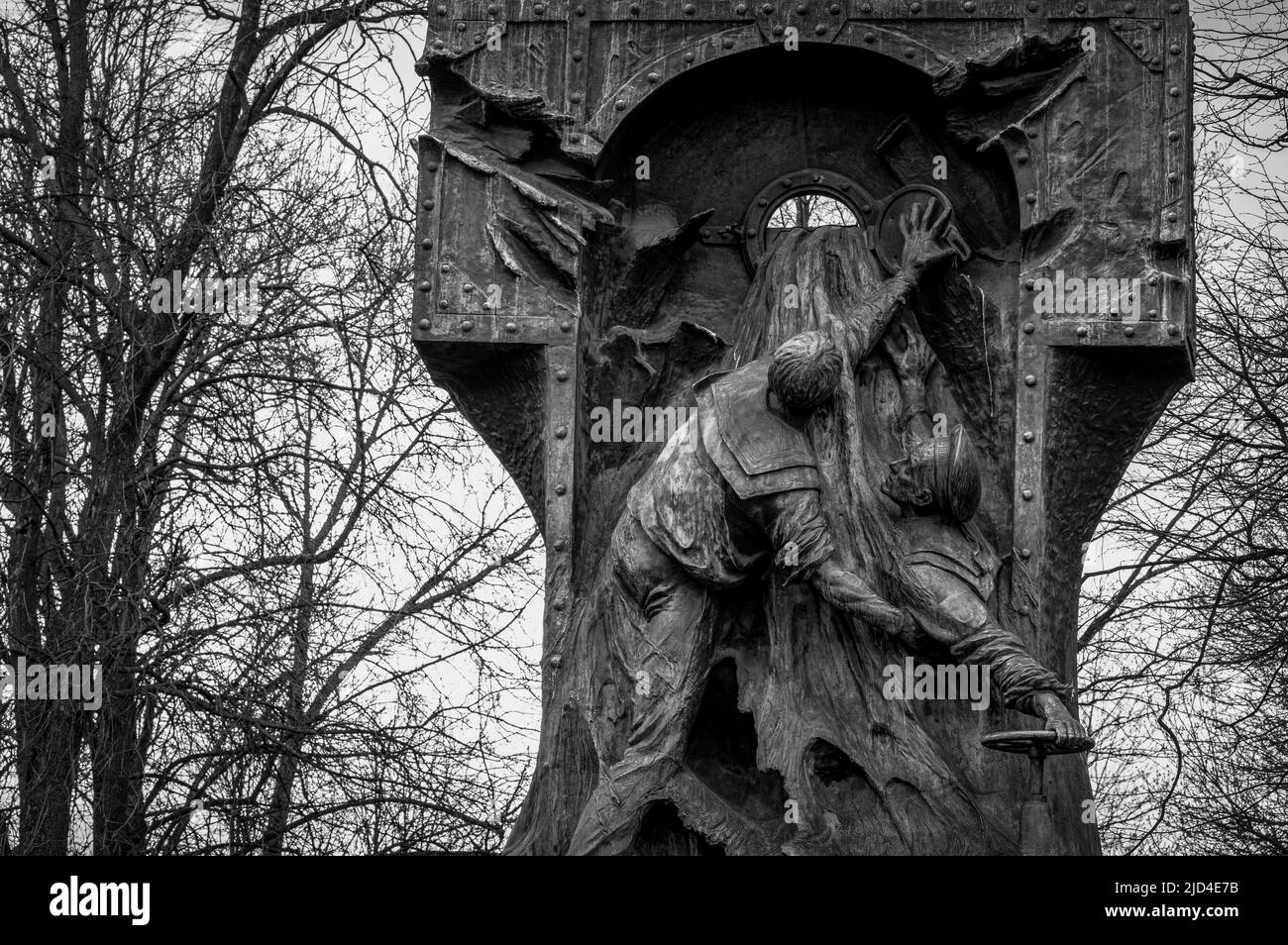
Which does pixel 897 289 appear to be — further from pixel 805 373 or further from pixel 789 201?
pixel 789 201

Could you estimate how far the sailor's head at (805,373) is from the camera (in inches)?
398

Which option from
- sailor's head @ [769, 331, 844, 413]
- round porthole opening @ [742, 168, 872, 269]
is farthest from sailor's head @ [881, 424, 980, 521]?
round porthole opening @ [742, 168, 872, 269]

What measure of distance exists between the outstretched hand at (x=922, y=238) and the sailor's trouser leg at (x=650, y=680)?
57.1 inches

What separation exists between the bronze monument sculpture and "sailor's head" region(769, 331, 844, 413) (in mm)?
13

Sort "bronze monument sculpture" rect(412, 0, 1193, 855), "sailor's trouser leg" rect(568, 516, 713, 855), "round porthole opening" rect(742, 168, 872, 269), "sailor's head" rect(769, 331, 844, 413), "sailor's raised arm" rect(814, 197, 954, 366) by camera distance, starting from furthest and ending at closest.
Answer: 1. "round porthole opening" rect(742, 168, 872, 269)
2. "sailor's raised arm" rect(814, 197, 954, 366)
3. "sailor's head" rect(769, 331, 844, 413)
4. "bronze monument sculpture" rect(412, 0, 1193, 855)
5. "sailor's trouser leg" rect(568, 516, 713, 855)

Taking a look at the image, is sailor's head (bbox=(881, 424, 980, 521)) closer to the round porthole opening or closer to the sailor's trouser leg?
the sailor's trouser leg

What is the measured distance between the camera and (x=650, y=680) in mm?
10086

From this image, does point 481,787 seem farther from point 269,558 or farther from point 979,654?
point 979,654

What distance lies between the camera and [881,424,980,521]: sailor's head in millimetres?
10156

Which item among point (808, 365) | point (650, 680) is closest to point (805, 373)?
point (808, 365)

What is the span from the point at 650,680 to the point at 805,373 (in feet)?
3.90

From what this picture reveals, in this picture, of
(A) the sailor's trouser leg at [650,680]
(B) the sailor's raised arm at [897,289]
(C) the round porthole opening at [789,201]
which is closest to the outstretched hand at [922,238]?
(B) the sailor's raised arm at [897,289]

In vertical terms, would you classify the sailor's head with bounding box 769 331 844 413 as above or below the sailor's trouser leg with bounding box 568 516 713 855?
above

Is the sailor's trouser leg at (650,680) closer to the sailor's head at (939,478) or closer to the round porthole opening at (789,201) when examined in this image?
the sailor's head at (939,478)
